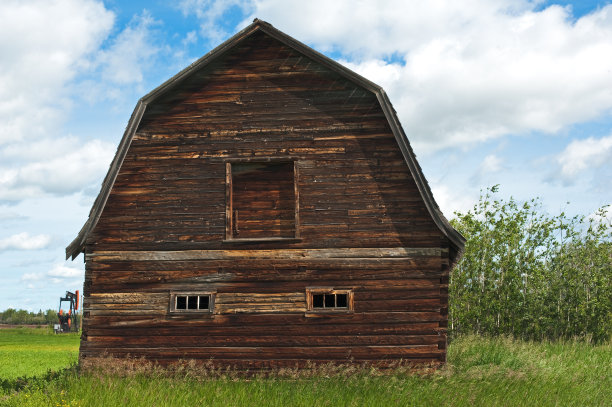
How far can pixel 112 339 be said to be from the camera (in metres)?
13.2

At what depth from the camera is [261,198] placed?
13680 mm

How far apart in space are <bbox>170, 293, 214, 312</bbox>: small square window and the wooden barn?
0.11 feet

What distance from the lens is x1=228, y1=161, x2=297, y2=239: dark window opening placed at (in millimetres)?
13539

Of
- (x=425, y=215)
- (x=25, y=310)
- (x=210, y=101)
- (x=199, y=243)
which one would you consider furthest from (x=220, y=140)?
(x=25, y=310)

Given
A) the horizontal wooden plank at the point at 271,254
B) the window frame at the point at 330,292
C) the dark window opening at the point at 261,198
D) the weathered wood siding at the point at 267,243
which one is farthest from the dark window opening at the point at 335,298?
the dark window opening at the point at 261,198

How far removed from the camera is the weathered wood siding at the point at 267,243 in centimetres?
1285

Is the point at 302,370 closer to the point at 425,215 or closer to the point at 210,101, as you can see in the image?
the point at 425,215

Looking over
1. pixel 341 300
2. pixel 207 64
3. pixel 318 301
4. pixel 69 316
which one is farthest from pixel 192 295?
pixel 69 316

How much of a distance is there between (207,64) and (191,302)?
5.19m

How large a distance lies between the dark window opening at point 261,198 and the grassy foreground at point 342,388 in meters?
3.10

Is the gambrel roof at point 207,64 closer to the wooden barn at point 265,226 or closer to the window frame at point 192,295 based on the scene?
the wooden barn at point 265,226

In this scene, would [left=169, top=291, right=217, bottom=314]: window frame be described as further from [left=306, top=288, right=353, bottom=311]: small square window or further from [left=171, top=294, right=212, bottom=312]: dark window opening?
[left=306, top=288, right=353, bottom=311]: small square window

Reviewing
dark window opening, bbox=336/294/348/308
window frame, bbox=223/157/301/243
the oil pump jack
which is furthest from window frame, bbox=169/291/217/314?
the oil pump jack

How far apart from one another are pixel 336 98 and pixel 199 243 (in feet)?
14.0
